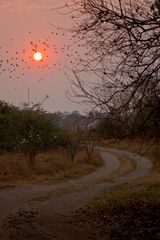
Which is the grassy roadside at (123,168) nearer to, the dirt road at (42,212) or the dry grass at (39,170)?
the dry grass at (39,170)

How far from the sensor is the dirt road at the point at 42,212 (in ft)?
44.8

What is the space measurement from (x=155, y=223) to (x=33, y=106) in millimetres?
36915

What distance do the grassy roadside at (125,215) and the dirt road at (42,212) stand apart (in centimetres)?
46

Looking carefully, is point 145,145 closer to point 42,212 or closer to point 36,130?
point 42,212

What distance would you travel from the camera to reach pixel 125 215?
16.5m

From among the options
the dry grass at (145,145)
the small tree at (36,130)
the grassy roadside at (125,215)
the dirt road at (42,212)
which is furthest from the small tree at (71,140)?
the grassy roadside at (125,215)

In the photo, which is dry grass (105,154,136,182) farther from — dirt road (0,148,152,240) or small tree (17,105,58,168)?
dirt road (0,148,152,240)

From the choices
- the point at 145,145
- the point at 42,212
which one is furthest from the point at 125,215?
the point at 145,145

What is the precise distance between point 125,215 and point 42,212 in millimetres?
2875

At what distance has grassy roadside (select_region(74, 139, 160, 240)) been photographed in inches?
556

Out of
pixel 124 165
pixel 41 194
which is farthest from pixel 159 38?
pixel 124 165

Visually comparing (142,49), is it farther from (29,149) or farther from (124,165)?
(124,165)

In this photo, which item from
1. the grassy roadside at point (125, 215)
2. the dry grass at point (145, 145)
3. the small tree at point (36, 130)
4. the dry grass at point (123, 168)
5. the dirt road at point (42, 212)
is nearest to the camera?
the dirt road at point (42, 212)

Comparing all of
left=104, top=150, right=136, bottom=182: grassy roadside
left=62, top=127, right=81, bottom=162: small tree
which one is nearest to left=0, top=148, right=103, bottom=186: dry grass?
left=104, top=150, right=136, bottom=182: grassy roadside
